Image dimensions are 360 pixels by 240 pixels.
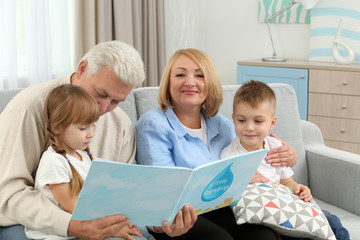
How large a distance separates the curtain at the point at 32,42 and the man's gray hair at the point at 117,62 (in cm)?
189

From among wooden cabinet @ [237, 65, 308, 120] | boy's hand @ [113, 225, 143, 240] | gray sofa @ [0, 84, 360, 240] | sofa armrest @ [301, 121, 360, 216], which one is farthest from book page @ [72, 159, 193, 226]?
wooden cabinet @ [237, 65, 308, 120]

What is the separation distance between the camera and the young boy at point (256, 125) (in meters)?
1.86

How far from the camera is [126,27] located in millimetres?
3977

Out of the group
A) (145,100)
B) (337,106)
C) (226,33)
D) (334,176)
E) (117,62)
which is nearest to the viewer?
(117,62)

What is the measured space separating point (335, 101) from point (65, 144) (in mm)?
2679

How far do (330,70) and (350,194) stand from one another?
175cm

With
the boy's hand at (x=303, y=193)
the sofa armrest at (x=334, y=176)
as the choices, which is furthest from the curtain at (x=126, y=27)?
the boy's hand at (x=303, y=193)

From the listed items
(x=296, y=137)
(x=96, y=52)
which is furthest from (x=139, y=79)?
(x=296, y=137)

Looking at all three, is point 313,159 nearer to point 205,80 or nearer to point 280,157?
point 280,157

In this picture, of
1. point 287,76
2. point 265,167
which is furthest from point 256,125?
point 287,76

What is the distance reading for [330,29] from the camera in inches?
162

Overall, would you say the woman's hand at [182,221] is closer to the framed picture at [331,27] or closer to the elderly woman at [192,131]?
the elderly woman at [192,131]

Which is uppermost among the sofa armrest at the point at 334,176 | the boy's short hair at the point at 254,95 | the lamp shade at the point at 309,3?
the lamp shade at the point at 309,3

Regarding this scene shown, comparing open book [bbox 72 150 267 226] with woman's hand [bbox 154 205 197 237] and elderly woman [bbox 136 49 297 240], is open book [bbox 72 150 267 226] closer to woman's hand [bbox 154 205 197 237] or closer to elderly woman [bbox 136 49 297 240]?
woman's hand [bbox 154 205 197 237]
